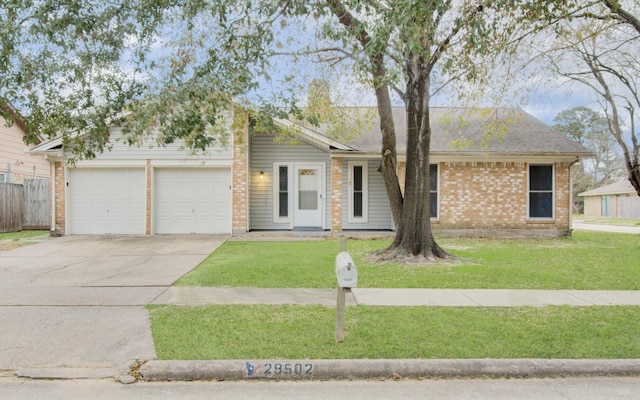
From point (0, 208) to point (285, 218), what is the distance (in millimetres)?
11367

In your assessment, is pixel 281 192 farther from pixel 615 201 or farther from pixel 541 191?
pixel 615 201

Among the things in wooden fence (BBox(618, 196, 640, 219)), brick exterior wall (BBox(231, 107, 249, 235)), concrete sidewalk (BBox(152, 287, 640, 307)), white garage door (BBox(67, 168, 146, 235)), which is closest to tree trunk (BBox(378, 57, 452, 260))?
concrete sidewalk (BBox(152, 287, 640, 307))

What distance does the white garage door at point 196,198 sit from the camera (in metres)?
15.1

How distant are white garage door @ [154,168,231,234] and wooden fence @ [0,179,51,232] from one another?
6.64 metres

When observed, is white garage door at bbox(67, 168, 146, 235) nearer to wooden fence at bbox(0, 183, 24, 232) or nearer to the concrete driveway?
the concrete driveway

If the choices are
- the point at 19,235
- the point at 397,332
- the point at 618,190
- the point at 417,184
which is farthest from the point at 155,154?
→ the point at 618,190

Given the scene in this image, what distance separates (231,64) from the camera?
7176mm

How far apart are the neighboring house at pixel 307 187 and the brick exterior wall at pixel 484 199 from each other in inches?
1.4

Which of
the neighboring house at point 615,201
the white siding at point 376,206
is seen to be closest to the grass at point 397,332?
the white siding at point 376,206

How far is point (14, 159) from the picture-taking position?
20938 millimetres

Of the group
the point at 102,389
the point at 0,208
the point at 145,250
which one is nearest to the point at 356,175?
the point at 145,250

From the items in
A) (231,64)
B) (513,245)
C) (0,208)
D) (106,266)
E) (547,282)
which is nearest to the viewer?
(231,64)

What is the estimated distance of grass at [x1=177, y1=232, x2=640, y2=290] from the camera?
7680 millimetres

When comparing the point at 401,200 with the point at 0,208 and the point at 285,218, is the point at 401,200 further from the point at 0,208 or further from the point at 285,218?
the point at 0,208
